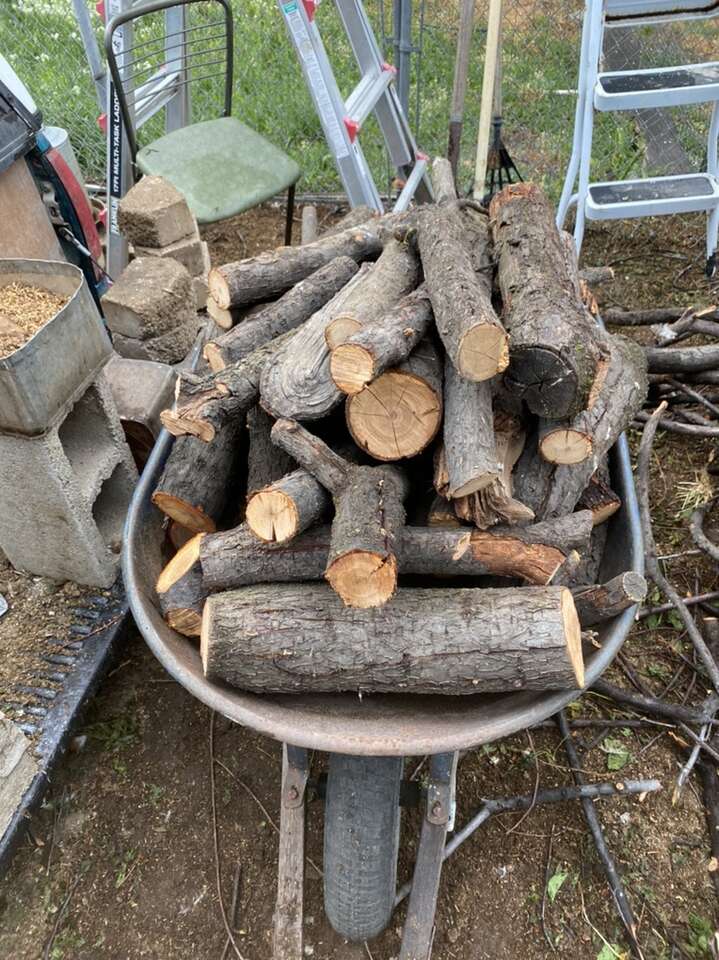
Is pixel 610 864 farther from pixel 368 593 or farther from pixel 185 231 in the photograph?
pixel 185 231

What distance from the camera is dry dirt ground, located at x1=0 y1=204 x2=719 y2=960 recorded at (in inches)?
79.2

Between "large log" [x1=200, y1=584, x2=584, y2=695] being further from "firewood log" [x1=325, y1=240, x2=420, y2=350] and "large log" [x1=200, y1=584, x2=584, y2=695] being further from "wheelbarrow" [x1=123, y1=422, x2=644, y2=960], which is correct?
"firewood log" [x1=325, y1=240, x2=420, y2=350]

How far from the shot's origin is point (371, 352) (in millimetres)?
1598

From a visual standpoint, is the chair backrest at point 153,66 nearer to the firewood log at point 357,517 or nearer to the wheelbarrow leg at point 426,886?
the firewood log at point 357,517

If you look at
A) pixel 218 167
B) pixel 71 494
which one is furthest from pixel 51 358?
pixel 218 167

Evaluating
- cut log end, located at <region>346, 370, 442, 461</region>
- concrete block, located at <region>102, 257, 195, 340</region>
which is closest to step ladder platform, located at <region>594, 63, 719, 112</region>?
concrete block, located at <region>102, 257, 195, 340</region>

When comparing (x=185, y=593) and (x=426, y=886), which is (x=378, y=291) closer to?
(x=185, y=593)

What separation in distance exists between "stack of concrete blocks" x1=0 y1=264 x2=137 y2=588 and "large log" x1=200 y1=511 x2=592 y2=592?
707 millimetres

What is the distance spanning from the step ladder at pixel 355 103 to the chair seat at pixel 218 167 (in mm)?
419

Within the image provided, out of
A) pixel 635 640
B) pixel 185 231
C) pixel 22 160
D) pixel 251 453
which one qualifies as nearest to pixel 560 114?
pixel 185 231

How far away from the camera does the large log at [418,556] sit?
1672mm

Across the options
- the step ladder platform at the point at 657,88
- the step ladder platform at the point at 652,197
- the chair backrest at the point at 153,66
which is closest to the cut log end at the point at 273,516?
the chair backrest at the point at 153,66

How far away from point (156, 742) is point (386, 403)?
147cm

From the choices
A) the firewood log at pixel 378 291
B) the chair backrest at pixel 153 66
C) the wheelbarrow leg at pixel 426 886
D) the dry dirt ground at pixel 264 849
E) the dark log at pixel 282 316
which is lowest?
the dry dirt ground at pixel 264 849
